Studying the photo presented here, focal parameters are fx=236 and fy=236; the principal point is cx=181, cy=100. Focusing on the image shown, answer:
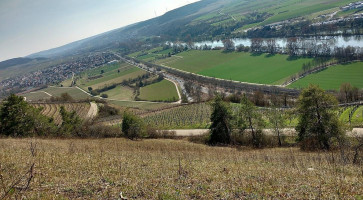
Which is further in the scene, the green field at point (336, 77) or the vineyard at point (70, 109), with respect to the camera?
the green field at point (336, 77)

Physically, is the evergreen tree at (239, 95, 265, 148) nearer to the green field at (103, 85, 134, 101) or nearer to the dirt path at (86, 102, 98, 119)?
the dirt path at (86, 102, 98, 119)

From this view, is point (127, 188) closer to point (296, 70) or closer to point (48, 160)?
point (48, 160)

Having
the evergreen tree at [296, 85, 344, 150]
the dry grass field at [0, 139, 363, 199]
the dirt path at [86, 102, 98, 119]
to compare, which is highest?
the dry grass field at [0, 139, 363, 199]

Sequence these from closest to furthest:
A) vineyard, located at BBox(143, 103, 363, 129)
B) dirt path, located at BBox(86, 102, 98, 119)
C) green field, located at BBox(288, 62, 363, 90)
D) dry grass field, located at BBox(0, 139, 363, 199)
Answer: dry grass field, located at BBox(0, 139, 363, 199) → vineyard, located at BBox(143, 103, 363, 129) → dirt path, located at BBox(86, 102, 98, 119) → green field, located at BBox(288, 62, 363, 90)

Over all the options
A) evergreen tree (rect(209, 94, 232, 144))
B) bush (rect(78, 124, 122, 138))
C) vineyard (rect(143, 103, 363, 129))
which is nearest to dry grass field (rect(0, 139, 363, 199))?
evergreen tree (rect(209, 94, 232, 144))

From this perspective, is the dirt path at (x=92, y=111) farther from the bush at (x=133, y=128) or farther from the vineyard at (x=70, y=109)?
the bush at (x=133, y=128)

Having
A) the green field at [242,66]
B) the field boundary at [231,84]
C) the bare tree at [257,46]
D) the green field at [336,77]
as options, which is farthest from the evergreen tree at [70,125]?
the bare tree at [257,46]
